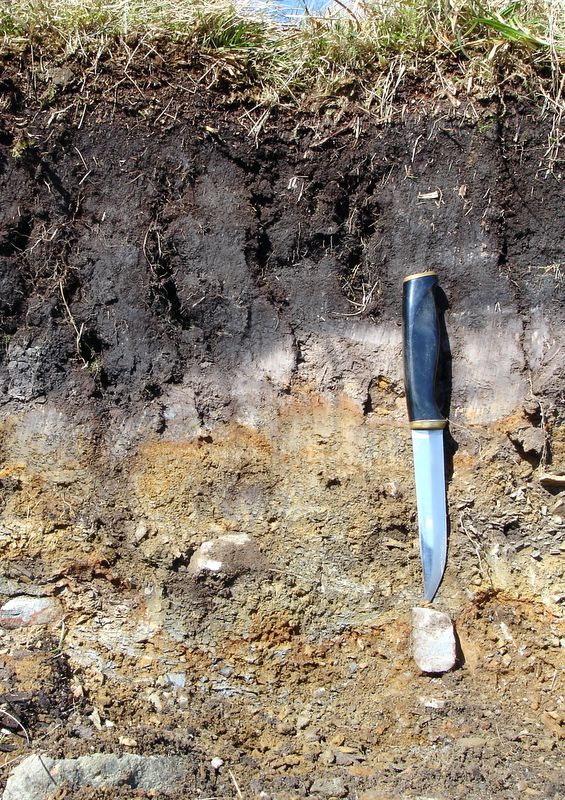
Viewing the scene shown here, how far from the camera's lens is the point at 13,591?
302 centimetres

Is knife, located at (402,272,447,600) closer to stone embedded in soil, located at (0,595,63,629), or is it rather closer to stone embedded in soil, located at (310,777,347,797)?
stone embedded in soil, located at (310,777,347,797)

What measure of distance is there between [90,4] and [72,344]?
148 centimetres

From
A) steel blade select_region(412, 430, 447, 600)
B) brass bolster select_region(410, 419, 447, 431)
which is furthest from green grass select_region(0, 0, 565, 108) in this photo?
steel blade select_region(412, 430, 447, 600)

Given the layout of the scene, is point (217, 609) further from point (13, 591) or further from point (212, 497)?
point (13, 591)

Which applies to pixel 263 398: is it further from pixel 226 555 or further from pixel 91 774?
pixel 91 774

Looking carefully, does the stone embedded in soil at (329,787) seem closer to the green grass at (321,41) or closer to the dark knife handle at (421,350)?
the dark knife handle at (421,350)

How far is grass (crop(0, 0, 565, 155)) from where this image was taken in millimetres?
2975

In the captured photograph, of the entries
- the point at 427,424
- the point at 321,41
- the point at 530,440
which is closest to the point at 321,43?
the point at 321,41

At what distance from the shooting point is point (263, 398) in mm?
3045

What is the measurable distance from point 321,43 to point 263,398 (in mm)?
1547

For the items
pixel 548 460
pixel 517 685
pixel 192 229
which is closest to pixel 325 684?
pixel 517 685

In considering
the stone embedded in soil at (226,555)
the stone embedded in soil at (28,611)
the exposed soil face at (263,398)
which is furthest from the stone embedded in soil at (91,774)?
the stone embedded in soil at (226,555)

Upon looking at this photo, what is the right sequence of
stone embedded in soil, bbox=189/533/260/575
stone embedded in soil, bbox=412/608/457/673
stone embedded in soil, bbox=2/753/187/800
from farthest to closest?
stone embedded in soil, bbox=189/533/260/575 < stone embedded in soil, bbox=412/608/457/673 < stone embedded in soil, bbox=2/753/187/800

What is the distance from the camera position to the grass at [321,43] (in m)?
2.97
